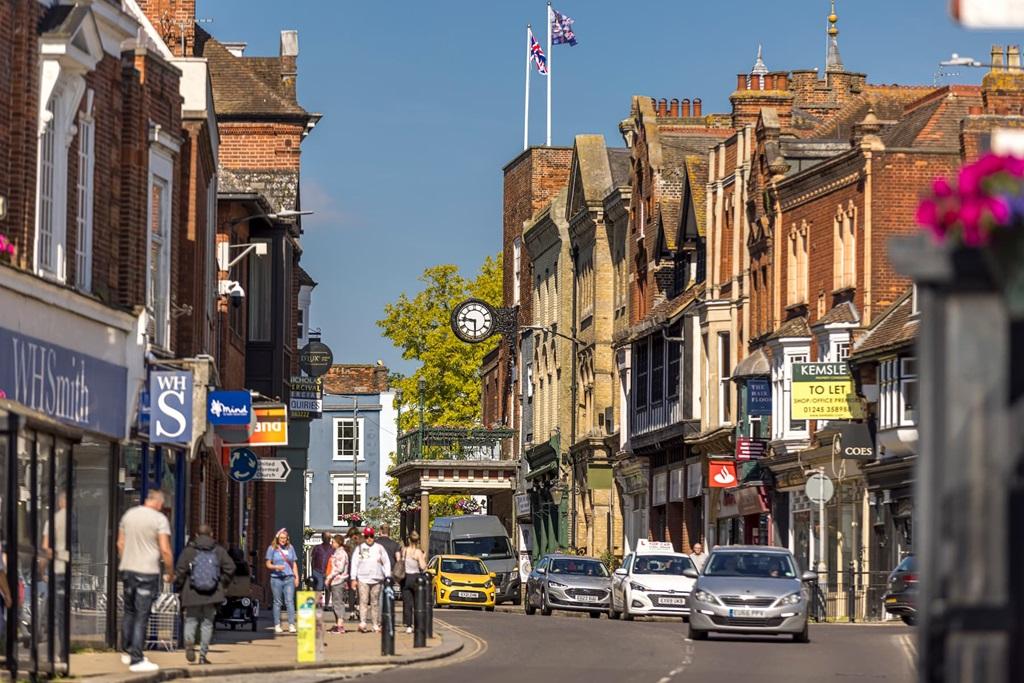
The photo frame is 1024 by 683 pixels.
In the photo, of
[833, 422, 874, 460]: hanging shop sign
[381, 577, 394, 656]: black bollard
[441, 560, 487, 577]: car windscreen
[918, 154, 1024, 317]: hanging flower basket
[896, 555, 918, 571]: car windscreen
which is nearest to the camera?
[918, 154, 1024, 317]: hanging flower basket

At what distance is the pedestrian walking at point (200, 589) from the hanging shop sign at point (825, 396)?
86.6ft

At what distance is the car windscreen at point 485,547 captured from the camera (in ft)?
218

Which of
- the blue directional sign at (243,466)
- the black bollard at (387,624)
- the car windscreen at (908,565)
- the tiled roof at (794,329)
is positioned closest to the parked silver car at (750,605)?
the car windscreen at (908,565)

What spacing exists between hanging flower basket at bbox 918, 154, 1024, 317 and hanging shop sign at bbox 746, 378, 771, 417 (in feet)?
158

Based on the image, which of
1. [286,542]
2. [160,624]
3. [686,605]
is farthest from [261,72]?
[160,624]

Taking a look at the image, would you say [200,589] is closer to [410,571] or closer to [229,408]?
[229,408]

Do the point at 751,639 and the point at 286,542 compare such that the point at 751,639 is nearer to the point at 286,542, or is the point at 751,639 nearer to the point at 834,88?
the point at 286,542

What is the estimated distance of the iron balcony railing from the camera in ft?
255

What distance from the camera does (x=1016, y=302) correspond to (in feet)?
21.4

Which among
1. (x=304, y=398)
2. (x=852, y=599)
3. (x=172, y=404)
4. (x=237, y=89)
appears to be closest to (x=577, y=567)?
(x=852, y=599)

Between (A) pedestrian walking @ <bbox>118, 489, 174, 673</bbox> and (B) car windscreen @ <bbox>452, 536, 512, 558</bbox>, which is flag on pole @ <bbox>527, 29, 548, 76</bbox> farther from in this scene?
(A) pedestrian walking @ <bbox>118, 489, 174, 673</bbox>

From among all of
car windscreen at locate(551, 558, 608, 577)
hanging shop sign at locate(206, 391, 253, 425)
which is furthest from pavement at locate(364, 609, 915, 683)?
car windscreen at locate(551, 558, 608, 577)

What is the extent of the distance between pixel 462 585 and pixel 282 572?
21809 mm

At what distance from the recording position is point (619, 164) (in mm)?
77812
